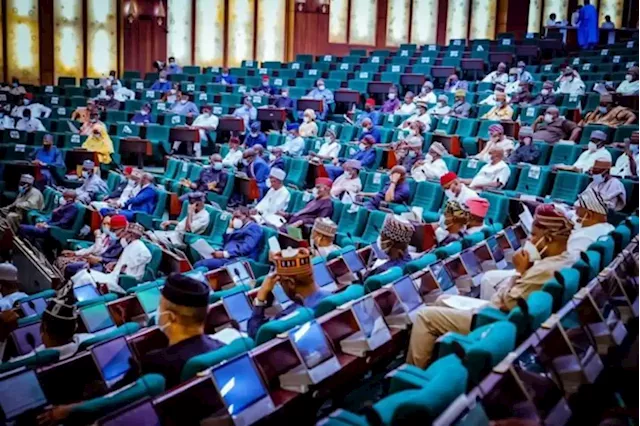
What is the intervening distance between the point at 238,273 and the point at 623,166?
4.44 m

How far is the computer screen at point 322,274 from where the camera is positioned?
475 centimetres

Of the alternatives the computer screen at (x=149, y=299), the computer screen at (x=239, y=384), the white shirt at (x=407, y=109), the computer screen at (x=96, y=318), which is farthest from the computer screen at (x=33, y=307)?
the white shirt at (x=407, y=109)

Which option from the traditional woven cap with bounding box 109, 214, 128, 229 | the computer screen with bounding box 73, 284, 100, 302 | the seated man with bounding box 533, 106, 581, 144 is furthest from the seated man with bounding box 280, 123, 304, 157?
the computer screen with bounding box 73, 284, 100, 302

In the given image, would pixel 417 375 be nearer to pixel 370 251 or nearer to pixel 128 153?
pixel 370 251

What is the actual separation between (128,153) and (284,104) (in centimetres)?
259

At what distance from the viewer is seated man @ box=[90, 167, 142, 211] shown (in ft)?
26.5

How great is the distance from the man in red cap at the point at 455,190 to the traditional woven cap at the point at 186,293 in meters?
3.74

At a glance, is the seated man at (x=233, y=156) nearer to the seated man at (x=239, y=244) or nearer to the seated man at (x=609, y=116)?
the seated man at (x=239, y=244)

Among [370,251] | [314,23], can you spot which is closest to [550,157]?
[370,251]

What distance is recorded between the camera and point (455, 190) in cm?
663

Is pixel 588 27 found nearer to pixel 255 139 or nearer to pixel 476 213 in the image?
pixel 255 139

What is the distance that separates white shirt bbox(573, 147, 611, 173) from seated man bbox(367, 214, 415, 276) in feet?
13.1

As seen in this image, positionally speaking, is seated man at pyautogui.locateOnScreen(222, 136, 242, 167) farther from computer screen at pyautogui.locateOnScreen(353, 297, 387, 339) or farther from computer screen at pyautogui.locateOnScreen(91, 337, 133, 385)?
→ computer screen at pyautogui.locateOnScreen(91, 337, 133, 385)

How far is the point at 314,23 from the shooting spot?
16.0m
